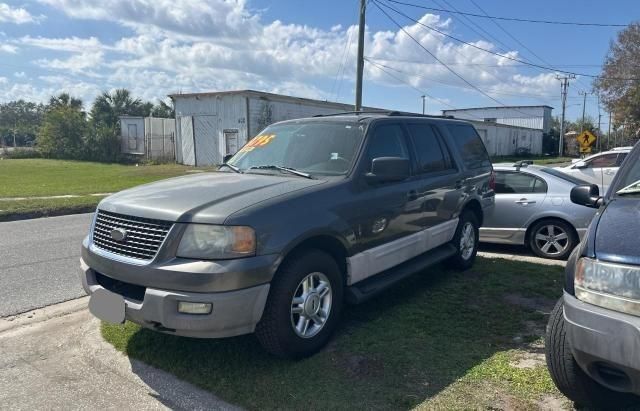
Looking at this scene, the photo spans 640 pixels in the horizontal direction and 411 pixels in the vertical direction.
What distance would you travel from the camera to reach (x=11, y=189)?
1723 centimetres

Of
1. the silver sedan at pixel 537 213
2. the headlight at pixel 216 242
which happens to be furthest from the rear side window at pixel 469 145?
the headlight at pixel 216 242

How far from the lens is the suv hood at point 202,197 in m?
3.43

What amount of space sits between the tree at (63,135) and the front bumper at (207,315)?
41256 mm

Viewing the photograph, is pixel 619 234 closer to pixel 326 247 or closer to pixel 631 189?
pixel 631 189

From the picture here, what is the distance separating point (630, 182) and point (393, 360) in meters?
2.13

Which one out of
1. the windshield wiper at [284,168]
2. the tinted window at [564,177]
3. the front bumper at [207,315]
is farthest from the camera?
the tinted window at [564,177]

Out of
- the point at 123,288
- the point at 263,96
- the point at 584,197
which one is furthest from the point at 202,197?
the point at 263,96

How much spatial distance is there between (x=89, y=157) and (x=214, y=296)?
40956 mm

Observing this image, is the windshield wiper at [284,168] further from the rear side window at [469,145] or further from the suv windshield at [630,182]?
the rear side window at [469,145]

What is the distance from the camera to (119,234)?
142 inches

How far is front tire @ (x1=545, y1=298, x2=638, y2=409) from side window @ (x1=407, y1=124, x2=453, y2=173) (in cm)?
254

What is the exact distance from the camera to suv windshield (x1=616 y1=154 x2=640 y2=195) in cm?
344

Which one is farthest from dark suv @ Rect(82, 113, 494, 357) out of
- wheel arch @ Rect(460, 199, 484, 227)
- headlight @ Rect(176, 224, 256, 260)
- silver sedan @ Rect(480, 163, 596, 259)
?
silver sedan @ Rect(480, 163, 596, 259)

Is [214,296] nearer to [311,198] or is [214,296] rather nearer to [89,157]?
[311,198]
